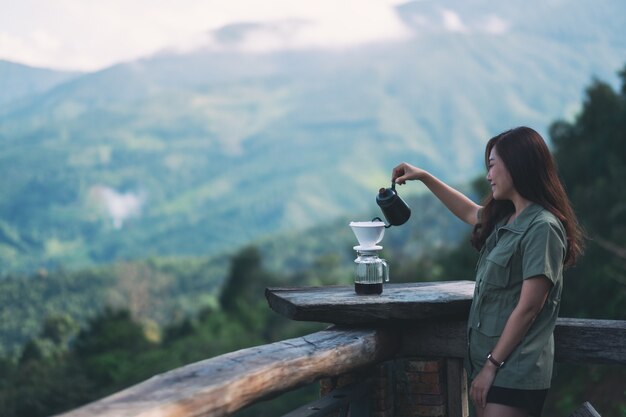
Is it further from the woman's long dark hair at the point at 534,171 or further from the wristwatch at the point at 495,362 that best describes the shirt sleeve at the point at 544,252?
the wristwatch at the point at 495,362

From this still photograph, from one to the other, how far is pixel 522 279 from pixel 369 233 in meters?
0.79

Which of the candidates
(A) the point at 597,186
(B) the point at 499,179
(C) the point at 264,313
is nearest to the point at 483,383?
(B) the point at 499,179

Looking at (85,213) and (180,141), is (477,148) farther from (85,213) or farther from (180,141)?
(85,213)

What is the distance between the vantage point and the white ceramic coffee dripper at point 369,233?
11.5 ft

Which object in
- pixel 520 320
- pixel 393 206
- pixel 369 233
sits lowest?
pixel 520 320

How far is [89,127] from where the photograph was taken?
7126 inches

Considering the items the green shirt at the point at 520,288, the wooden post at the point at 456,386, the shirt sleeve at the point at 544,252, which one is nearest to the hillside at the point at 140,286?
the wooden post at the point at 456,386

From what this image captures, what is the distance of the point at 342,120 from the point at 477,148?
27892 mm

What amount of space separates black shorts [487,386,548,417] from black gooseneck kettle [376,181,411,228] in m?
0.93

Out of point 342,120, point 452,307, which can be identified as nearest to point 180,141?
point 342,120

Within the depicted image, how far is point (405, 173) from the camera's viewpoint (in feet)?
11.9

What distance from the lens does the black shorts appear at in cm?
287

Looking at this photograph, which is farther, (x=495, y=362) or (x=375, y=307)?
(x=375, y=307)

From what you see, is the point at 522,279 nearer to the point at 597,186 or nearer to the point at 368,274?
the point at 368,274
